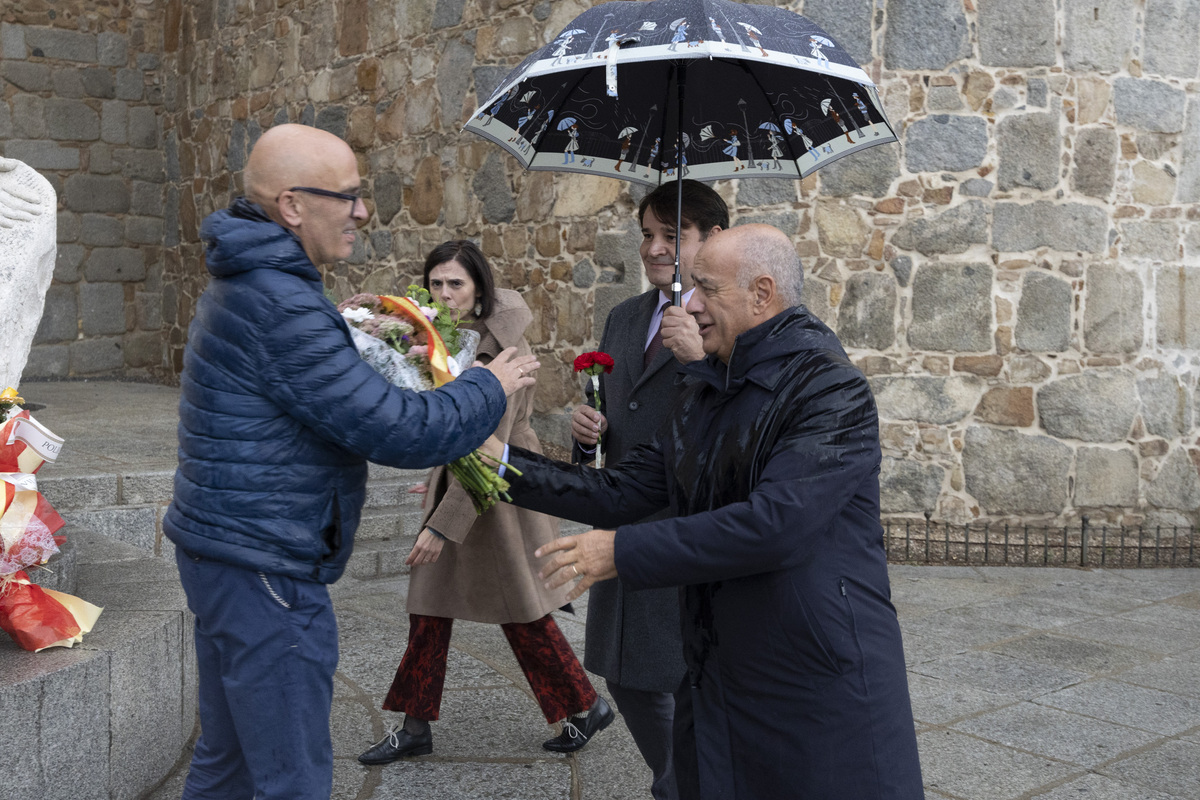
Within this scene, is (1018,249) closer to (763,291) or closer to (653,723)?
(653,723)

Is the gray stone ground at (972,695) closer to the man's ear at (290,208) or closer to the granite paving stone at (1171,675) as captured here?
the granite paving stone at (1171,675)

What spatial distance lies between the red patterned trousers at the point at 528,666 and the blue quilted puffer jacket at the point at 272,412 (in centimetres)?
151

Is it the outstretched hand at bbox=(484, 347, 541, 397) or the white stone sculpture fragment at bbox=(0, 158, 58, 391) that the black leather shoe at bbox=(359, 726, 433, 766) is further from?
the white stone sculpture fragment at bbox=(0, 158, 58, 391)

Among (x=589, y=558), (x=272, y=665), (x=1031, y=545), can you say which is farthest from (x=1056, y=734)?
(x=1031, y=545)

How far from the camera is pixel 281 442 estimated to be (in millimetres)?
2129

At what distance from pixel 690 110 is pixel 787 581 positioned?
2.23 meters

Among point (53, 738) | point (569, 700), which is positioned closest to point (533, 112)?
point (569, 700)

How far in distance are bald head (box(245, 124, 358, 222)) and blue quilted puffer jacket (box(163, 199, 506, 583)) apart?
1.8 inches

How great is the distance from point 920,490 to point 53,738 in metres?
5.51

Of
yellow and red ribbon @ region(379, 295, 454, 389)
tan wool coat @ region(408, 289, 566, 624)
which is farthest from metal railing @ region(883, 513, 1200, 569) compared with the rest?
yellow and red ribbon @ region(379, 295, 454, 389)

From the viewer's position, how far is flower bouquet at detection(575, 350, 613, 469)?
3.31 meters

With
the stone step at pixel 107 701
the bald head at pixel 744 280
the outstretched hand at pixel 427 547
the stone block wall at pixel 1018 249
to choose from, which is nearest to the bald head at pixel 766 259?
the bald head at pixel 744 280

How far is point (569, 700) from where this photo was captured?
3.69 metres

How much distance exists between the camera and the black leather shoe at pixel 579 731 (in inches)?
147
